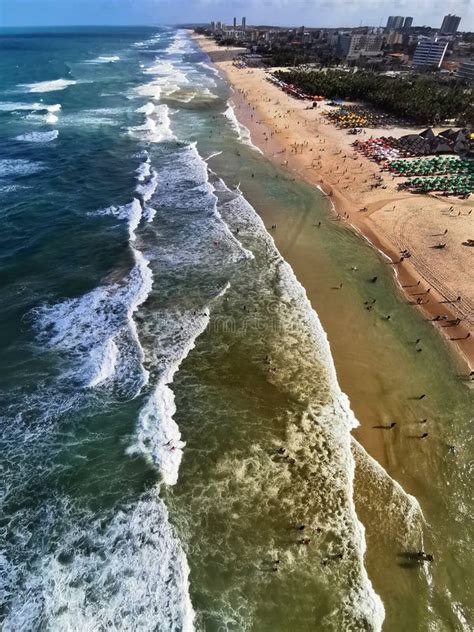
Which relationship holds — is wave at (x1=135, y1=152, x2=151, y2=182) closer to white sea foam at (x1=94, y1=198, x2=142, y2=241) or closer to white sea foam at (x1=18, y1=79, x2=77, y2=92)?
white sea foam at (x1=94, y1=198, x2=142, y2=241)

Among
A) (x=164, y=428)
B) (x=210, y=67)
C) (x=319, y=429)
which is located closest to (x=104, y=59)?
(x=210, y=67)

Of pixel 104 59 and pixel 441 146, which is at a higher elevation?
pixel 441 146

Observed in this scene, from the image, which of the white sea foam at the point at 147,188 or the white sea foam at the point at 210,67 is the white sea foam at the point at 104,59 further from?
the white sea foam at the point at 147,188

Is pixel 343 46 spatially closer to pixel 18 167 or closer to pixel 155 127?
pixel 155 127

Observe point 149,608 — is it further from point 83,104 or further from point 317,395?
point 83,104

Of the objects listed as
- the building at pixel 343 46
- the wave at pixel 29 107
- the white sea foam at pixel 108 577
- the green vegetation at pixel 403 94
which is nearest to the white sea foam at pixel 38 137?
the wave at pixel 29 107

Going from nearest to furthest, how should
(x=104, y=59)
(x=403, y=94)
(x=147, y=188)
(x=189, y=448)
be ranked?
(x=189, y=448)
(x=147, y=188)
(x=403, y=94)
(x=104, y=59)
